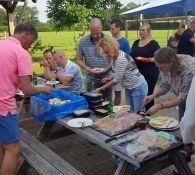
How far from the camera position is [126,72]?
3.63m

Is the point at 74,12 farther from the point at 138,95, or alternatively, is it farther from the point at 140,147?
the point at 140,147

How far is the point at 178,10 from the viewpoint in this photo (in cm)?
914

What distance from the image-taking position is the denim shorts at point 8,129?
9.04 ft

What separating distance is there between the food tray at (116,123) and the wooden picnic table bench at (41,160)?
0.45m

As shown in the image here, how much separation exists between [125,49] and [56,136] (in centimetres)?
221

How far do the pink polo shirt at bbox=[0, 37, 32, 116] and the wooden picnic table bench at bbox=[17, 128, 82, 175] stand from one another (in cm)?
51

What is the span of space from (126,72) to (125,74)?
30 millimetres

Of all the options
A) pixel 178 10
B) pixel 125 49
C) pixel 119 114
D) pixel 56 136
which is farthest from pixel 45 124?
pixel 178 10

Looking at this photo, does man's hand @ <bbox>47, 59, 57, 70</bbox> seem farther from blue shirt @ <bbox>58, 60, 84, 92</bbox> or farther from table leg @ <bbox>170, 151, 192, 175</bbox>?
table leg @ <bbox>170, 151, 192, 175</bbox>

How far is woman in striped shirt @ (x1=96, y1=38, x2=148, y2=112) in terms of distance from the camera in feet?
11.4

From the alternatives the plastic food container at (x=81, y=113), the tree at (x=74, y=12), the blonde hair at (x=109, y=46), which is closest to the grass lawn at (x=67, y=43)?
the tree at (x=74, y=12)

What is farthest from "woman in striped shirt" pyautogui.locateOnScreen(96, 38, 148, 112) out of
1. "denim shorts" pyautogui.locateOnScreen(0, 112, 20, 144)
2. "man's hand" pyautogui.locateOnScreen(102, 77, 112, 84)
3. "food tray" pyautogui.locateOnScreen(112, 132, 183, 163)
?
"denim shorts" pyautogui.locateOnScreen(0, 112, 20, 144)

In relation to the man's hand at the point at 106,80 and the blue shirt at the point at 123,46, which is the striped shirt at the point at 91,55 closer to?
the man's hand at the point at 106,80

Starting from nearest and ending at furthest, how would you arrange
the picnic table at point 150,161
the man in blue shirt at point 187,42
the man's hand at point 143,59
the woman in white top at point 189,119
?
the woman in white top at point 189,119 < the picnic table at point 150,161 < the man's hand at point 143,59 < the man in blue shirt at point 187,42
